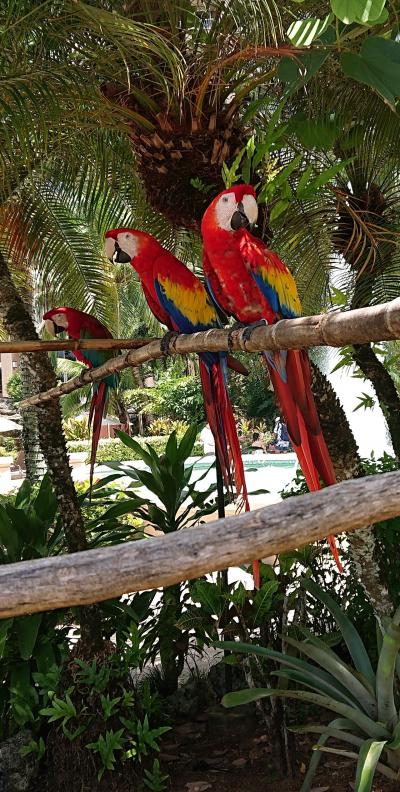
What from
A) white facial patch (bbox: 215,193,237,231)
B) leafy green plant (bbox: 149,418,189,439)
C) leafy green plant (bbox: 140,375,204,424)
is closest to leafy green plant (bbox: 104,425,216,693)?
white facial patch (bbox: 215,193,237,231)

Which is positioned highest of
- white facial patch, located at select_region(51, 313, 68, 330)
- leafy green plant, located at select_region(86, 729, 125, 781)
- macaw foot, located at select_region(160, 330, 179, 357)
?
white facial patch, located at select_region(51, 313, 68, 330)

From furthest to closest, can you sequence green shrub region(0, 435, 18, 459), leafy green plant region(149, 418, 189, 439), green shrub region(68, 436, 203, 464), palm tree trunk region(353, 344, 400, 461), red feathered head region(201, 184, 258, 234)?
leafy green plant region(149, 418, 189, 439)
green shrub region(0, 435, 18, 459)
green shrub region(68, 436, 203, 464)
palm tree trunk region(353, 344, 400, 461)
red feathered head region(201, 184, 258, 234)

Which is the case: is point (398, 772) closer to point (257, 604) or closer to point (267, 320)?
point (257, 604)

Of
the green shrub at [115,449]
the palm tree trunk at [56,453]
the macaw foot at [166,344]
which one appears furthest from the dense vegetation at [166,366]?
the green shrub at [115,449]

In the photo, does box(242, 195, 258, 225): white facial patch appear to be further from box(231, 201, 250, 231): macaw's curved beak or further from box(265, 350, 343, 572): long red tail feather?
box(265, 350, 343, 572): long red tail feather

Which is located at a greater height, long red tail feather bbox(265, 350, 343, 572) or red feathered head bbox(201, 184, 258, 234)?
red feathered head bbox(201, 184, 258, 234)

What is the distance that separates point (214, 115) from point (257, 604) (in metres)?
1.60

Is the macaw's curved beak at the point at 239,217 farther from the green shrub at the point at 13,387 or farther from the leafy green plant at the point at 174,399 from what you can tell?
the green shrub at the point at 13,387

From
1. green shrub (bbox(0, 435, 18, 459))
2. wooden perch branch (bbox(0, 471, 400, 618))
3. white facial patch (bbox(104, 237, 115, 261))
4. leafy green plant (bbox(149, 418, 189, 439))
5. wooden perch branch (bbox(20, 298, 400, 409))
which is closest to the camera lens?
wooden perch branch (bbox(0, 471, 400, 618))

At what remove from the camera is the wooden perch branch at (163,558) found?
0.80 m

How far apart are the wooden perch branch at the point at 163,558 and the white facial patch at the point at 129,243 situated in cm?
161

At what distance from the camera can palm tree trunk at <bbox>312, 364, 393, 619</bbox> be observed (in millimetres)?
2578

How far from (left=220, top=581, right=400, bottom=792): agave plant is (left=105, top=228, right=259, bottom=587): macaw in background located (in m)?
0.52

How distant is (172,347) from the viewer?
6.28ft
